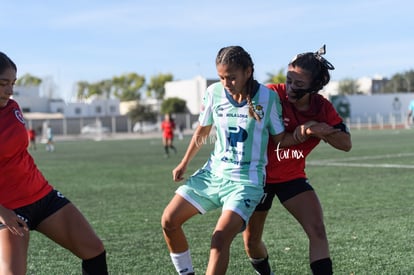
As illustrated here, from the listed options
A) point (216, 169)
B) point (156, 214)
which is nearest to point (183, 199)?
point (216, 169)

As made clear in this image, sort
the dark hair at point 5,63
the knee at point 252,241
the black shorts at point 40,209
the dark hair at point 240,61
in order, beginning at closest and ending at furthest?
the dark hair at point 5,63, the black shorts at point 40,209, the dark hair at point 240,61, the knee at point 252,241

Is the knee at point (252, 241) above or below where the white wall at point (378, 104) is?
below

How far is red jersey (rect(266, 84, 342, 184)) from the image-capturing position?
16.7 ft

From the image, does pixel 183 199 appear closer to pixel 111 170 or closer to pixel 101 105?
pixel 111 170

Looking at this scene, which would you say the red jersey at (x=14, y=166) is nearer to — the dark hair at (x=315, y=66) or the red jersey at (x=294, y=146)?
the red jersey at (x=294, y=146)

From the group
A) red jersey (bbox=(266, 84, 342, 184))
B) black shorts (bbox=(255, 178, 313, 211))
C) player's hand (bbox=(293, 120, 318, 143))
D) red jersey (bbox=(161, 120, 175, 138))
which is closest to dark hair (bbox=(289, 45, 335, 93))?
red jersey (bbox=(266, 84, 342, 184))

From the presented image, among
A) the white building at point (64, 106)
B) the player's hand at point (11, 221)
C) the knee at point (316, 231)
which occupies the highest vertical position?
the white building at point (64, 106)

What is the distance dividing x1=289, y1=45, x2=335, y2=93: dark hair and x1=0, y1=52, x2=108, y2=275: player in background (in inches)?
78.3

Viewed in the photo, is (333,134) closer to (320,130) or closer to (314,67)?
(320,130)

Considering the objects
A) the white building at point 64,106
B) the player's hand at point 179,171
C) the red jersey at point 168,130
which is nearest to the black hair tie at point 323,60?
the player's hand at point 179,171

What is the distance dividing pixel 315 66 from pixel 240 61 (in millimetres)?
671

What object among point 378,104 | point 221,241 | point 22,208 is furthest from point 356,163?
point 378,104

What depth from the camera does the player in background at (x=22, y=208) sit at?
431 centimetres

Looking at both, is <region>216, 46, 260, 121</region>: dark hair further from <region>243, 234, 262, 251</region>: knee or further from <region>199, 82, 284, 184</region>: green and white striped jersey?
<region>243, 234, 262, 251</region>: knee
